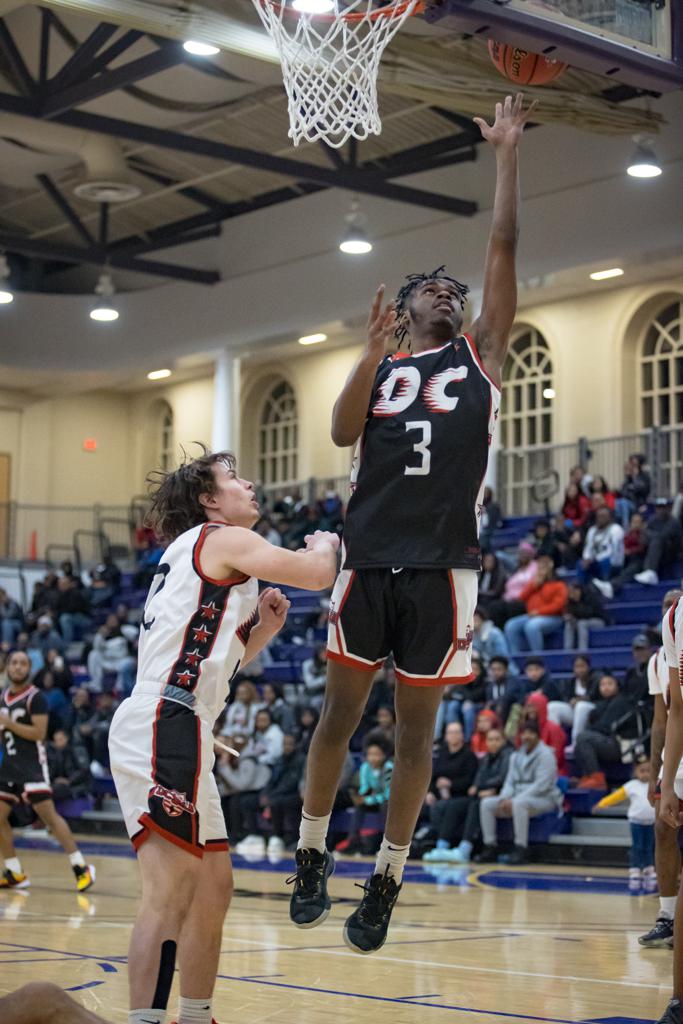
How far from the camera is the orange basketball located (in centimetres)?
743

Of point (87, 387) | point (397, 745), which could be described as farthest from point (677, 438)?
point (397, 745)

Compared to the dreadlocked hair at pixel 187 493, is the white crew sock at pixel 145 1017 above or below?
below

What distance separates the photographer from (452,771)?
14.7m

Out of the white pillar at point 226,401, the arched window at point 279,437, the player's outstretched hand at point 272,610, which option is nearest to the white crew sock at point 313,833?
the player's outstretched hand at point 272,610

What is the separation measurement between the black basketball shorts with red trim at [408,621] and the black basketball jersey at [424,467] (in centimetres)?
7

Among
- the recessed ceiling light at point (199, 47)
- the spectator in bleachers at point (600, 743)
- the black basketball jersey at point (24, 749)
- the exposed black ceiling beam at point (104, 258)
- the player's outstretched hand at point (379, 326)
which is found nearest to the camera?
the player's outstretched hand at point (379, 326)

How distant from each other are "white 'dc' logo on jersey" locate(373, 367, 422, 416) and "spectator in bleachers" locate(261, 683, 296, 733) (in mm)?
11459

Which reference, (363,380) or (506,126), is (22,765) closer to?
(363,380)

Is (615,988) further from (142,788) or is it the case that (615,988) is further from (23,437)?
(23,437)

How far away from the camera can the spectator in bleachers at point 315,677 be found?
1745cm

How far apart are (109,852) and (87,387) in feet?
50.9

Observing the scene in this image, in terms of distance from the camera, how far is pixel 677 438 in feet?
71.3

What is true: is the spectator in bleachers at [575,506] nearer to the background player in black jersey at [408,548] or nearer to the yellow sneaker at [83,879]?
the yellow sneaker at [83,879]

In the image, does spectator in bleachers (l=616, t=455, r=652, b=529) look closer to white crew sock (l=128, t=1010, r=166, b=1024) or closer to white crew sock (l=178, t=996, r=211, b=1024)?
white crew sock (l=178, t=996, r=211, b=1024)
